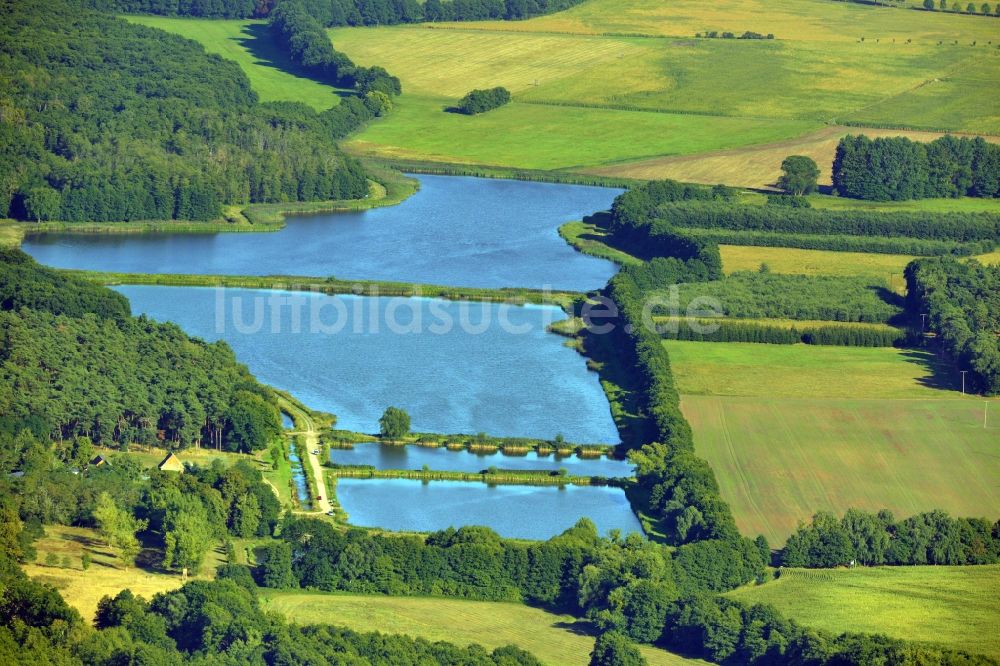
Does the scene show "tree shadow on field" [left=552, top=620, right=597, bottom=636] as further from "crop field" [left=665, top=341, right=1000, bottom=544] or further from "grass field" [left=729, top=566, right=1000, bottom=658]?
"crop field" [left=665, top=341, right=1000, bottom=544]

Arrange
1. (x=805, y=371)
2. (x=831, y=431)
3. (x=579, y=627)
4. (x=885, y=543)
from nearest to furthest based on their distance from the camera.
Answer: (x=579, y=627)
(x=885, y=543)
(x=831, y=431)
(x=805, y=371)

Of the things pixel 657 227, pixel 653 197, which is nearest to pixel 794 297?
pixel 657 227

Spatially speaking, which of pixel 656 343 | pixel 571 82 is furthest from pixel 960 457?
pixel 571 82

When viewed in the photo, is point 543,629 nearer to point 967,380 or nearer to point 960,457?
point 960,457

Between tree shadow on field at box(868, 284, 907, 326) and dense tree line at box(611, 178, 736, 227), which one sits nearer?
tree shadow on field at box(868, 284, 907, 326)

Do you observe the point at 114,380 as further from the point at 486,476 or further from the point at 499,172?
the point at 499,172

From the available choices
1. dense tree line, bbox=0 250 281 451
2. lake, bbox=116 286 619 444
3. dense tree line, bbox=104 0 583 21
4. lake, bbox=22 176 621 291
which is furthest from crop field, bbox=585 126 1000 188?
dense tree line, bbox=0 250 281 451
